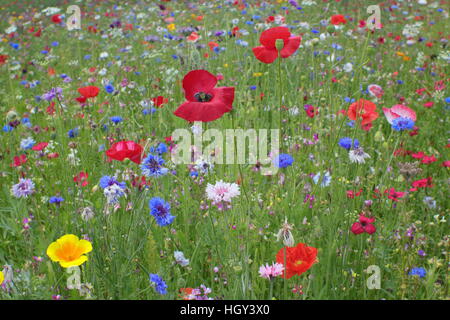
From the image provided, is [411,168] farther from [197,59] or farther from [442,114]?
[442,114]

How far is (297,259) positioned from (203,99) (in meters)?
0.47

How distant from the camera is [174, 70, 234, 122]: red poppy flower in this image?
→ 1098mm

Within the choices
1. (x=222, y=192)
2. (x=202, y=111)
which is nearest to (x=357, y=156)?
(x=222, y=192)

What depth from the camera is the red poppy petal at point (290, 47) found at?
1.31 m

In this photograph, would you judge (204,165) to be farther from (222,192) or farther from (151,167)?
(222,192)

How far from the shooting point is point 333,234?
1.40 meters

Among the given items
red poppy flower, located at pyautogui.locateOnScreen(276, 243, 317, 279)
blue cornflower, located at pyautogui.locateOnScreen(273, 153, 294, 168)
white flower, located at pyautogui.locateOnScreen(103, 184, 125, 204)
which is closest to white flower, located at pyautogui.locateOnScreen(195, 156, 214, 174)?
blue cornflower, located at pyautogui.locateOnScreen(273, 153, 294, 168)

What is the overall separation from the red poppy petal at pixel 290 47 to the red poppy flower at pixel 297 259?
22.1 inches

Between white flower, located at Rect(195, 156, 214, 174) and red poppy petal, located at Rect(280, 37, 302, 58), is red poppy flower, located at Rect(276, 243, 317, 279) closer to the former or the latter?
red poppy petal, located at Rect(280, 37, 302, 58)

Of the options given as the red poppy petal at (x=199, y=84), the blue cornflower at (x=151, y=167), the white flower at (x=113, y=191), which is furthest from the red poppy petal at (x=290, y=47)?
the white flower at (x=113, y=191)

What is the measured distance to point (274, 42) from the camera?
130cm

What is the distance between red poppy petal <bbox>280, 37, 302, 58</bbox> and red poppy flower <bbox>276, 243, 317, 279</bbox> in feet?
1.84
